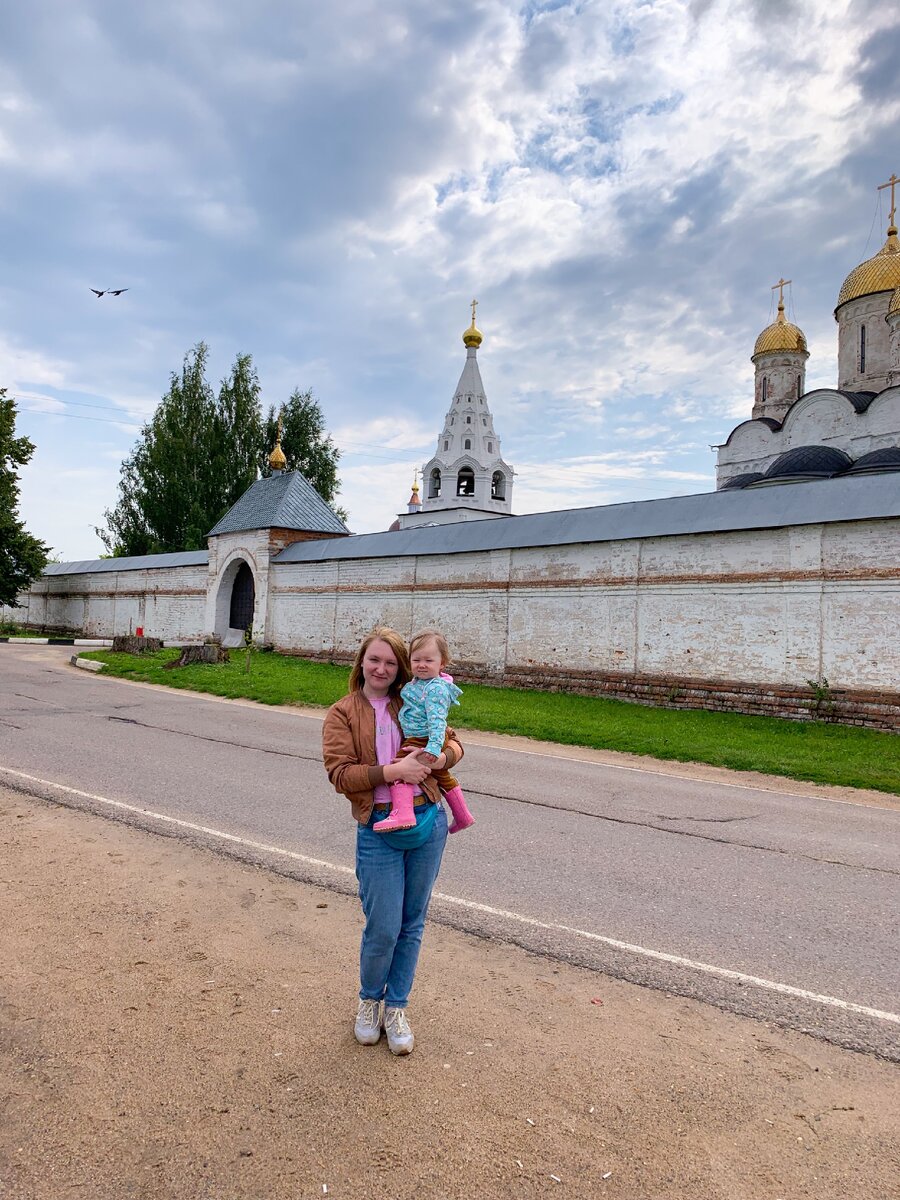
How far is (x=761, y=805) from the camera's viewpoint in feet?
26.4

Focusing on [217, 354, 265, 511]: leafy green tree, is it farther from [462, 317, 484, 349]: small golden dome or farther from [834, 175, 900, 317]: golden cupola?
[834, 175, 900, 317]: golden cupola

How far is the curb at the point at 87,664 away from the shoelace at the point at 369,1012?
62.0 feet

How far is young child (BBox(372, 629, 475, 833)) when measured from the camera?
3113mm

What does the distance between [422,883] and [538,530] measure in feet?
51.5

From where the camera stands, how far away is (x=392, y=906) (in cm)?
318

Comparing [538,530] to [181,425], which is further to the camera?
[181,425]

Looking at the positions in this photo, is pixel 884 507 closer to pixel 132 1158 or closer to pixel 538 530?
pixel 538 530

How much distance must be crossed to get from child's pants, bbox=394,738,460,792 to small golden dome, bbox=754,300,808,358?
32965 millimetres

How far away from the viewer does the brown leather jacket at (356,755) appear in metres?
3.14

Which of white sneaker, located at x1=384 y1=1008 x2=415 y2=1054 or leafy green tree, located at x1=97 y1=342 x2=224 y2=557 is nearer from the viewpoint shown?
white sneaker, located at x1=384 y1=1008 x2=415 y2=1054

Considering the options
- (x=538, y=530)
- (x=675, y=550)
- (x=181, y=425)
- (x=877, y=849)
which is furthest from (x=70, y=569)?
(x=877, y=849)

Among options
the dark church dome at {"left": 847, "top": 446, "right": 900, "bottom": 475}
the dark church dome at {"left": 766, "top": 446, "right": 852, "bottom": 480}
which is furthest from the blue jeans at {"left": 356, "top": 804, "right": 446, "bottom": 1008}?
the dark church dome at {"left": 766, "top": 446, "right": 852, "bottom": 480}

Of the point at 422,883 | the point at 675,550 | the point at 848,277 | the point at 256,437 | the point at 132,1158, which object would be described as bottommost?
the point at 132,1158

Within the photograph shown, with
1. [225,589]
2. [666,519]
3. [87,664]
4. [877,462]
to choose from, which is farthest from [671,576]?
[225,589]
